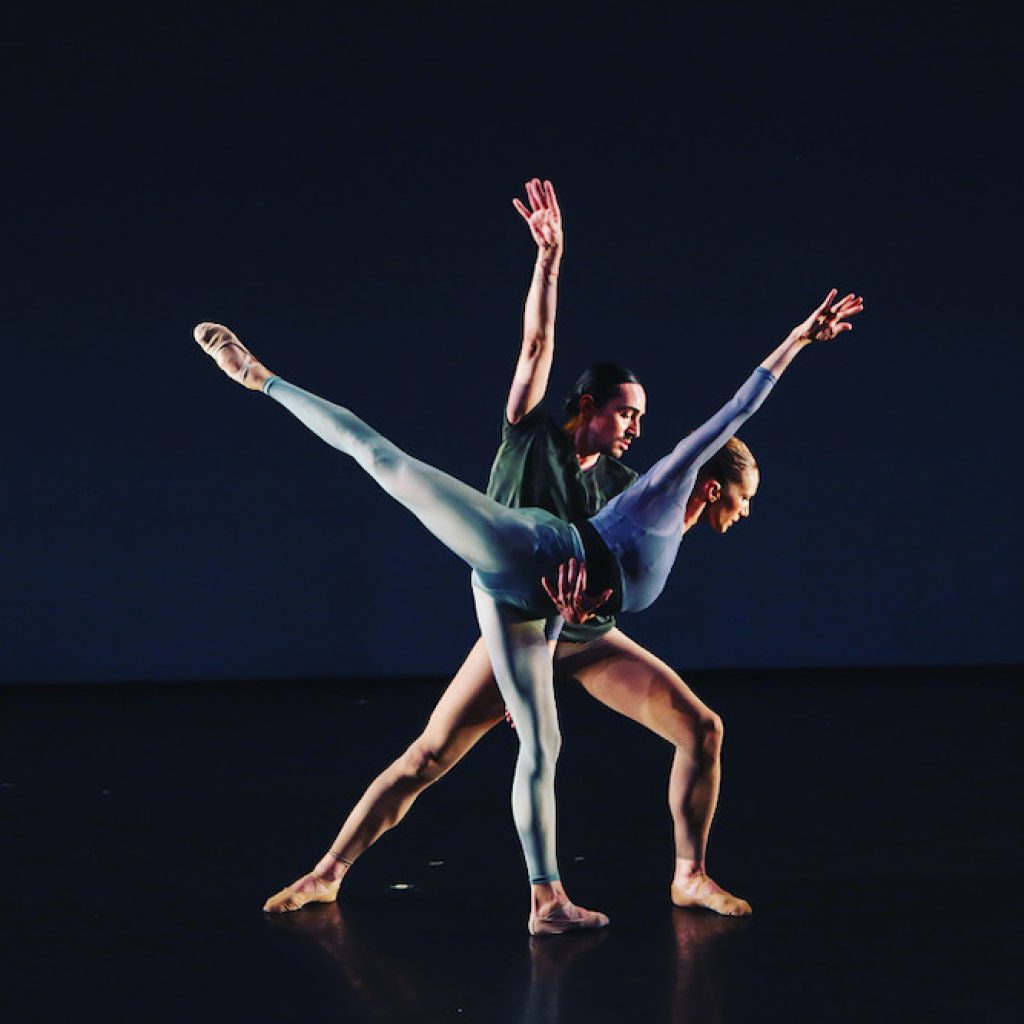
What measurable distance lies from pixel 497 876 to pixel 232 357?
1414 mm

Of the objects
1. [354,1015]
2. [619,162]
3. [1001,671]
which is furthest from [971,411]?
[354,1015]

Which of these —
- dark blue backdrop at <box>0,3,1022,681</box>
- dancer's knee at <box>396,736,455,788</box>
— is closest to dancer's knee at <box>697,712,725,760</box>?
dancer's knee at <box>396,736,455,788</box>

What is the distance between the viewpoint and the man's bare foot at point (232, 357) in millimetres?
3494

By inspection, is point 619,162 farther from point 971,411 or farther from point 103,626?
point 103,626

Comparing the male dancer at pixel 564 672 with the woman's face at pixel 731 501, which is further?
the woman's face at pixel 731 501

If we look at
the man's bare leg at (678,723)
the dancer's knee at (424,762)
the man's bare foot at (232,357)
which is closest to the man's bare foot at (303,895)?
the dancer's knee at (424,762)

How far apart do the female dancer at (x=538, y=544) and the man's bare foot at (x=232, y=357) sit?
0.05 metres

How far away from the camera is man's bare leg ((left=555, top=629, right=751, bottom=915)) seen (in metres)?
3.54

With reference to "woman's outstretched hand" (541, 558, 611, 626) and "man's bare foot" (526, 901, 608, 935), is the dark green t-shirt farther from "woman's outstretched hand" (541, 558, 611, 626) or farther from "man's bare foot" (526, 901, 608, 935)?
"man's bare foot" (526, 901, 608, 935)

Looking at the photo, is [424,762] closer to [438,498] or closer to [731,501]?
[438,498]

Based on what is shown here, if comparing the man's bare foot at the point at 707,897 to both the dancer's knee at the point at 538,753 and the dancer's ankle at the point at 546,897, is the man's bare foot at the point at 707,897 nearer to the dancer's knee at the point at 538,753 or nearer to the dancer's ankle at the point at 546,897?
the dancer's ankle at the point at 546,897

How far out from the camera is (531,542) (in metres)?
3.25

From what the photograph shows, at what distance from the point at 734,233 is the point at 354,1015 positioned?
559 cm

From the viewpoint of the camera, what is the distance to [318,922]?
3496 mm
